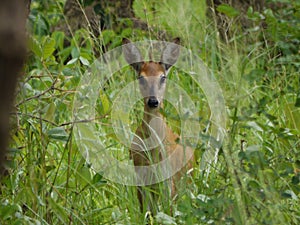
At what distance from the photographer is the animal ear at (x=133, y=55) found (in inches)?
172

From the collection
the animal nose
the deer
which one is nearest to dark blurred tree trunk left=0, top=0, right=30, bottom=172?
the deer

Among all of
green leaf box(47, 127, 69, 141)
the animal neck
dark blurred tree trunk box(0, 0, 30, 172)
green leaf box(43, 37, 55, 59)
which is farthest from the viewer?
the animal neck

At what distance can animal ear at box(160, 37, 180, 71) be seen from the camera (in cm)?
426

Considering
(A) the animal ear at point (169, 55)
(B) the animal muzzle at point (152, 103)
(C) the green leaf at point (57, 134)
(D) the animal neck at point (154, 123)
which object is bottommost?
(D) the animal neck at point (154, 123)

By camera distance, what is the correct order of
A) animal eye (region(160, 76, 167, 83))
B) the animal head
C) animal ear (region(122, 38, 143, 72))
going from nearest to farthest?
the animal head, animal eye (region(160, 76, 167, 83)), animal ear (region(122, 38, 143, 72))

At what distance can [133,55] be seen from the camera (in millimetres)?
4434

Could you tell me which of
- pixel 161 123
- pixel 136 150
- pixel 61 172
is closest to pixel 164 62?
pixel 161 123

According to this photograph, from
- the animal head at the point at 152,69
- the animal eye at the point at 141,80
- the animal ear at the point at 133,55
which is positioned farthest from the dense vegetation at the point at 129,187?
the animal ear at the point at 133,55

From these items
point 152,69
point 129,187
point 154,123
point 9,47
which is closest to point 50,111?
point 129,187

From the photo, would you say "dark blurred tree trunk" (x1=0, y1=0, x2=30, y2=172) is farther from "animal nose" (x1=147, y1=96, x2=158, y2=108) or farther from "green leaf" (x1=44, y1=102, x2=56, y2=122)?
"animal nose" (x1=147, y1=96, x2=158, y2=108)

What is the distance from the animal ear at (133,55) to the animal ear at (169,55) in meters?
0.16

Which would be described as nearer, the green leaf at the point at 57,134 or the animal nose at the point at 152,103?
the green leaf at the point at 57,134

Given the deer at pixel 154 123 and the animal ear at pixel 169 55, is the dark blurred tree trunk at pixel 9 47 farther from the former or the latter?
the animal ear at pixel 169 55

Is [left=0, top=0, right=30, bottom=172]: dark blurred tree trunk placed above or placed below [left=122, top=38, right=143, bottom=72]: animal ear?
above
